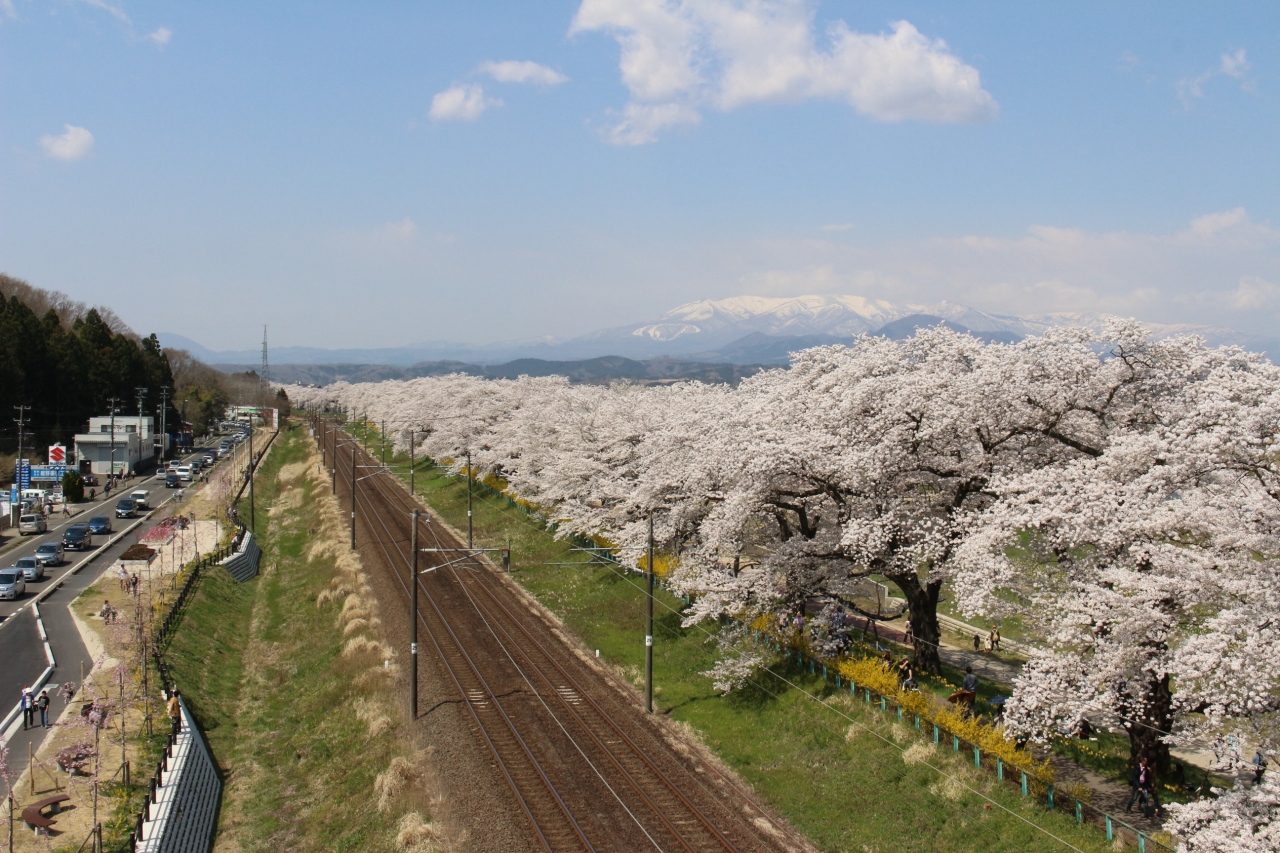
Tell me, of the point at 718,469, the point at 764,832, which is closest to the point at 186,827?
the point at 764,832

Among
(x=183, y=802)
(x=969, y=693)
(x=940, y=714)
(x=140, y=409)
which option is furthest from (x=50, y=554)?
(x=140, y=409)

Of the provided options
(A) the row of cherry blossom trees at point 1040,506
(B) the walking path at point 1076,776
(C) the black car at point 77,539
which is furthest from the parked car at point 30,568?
(B) the walking path at point 1076,776

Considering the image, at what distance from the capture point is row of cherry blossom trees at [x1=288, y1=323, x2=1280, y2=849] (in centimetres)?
1806

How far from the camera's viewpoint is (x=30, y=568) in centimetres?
4728

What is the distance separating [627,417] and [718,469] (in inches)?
1034

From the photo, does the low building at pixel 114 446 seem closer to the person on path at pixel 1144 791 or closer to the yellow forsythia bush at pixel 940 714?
the yellow forsythia bush at pixel 940 714

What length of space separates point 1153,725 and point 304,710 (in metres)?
30.2

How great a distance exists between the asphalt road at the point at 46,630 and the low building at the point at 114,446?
104ft

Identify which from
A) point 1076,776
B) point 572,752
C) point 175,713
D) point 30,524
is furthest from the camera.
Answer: point 30,524

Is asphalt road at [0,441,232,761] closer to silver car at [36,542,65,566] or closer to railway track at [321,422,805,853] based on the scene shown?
silver car at [36,542,65,566]

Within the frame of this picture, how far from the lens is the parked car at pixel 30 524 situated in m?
60.8

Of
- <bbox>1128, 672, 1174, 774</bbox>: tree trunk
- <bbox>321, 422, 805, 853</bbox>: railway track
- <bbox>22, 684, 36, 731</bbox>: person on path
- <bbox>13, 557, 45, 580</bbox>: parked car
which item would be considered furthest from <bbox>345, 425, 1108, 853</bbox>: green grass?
<bbox>13, 557, 45, 580</bbox>: parked car

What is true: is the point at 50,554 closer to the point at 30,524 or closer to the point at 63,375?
the point at 30,524

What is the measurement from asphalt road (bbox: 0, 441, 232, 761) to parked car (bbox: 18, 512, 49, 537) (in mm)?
696
